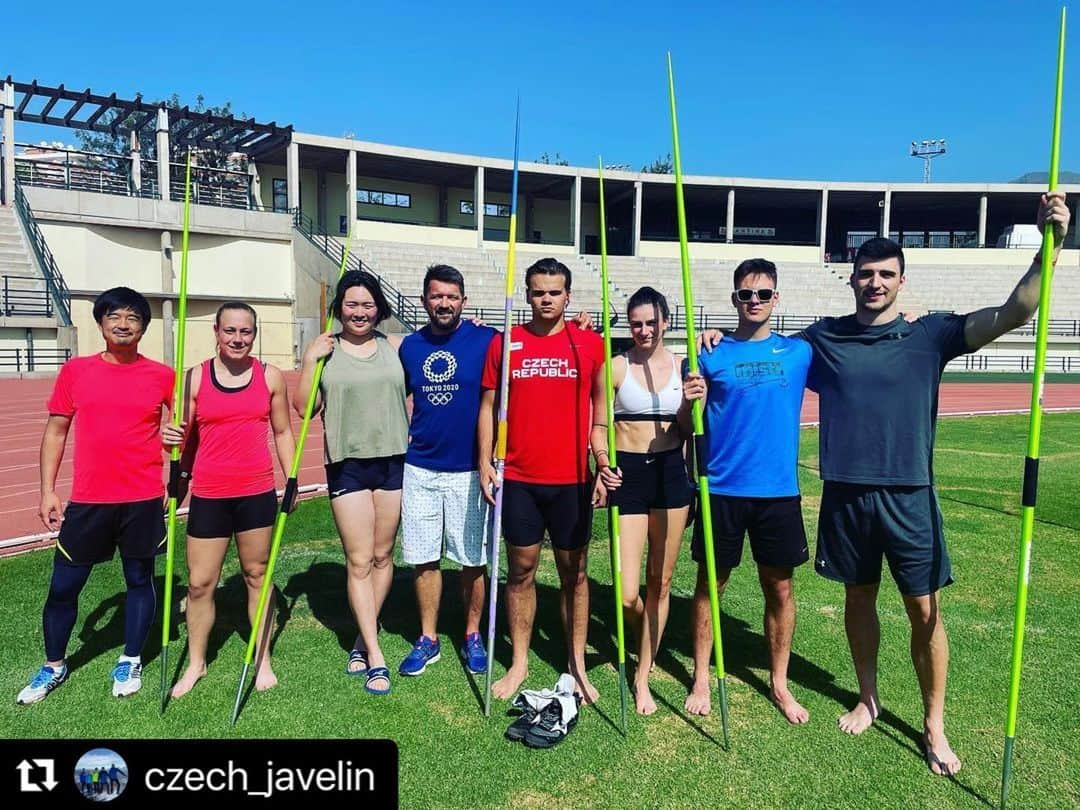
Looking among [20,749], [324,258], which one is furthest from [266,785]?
[324,258]

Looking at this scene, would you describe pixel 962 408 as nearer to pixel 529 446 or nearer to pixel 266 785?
pixel 529 446

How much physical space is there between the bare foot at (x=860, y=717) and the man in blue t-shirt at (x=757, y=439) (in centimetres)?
18

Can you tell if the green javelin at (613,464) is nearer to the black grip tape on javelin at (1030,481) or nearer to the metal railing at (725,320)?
the black grip tape on javelin at (1030,481)

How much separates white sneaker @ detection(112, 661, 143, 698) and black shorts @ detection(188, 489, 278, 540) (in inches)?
28.8

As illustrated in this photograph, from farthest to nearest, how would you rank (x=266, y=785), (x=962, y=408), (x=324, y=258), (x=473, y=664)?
(x=324, y=258), (x=962, y=408), (x=473, y=664), (x=266, y=785)

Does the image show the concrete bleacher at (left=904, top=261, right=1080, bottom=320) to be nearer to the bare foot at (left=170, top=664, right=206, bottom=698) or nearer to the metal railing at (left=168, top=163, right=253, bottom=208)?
the metal railing at (left=168, top=163, right=253, bottom=208)

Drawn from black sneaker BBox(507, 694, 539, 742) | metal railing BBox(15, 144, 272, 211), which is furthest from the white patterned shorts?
metal railing BBox(15, 144, 272, 211)

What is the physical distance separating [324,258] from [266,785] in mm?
25077

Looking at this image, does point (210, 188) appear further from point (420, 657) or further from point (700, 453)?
Answer: point (700, 453)

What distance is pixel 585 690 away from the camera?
12.1ft

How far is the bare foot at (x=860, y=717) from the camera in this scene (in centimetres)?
336

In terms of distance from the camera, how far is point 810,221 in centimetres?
4166

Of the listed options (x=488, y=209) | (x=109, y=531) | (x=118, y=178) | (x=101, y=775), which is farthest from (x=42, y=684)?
(x=488, y=209)

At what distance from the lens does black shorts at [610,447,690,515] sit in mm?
3611
